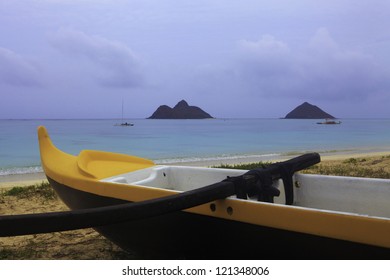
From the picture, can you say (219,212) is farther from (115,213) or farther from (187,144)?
(187,144)

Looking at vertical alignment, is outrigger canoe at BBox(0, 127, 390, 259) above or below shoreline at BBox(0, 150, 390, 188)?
above

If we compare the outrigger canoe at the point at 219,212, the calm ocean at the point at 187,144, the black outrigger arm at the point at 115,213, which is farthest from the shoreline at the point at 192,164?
the black outrigger arm at the point at 115,213

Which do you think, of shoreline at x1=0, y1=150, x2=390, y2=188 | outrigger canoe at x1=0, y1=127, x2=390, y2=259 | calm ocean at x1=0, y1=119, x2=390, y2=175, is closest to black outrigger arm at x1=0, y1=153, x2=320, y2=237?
outrigger canoe at x1=0, y1=127, x2=390, y2=259

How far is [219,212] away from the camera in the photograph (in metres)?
2.32

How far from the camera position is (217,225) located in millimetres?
2354

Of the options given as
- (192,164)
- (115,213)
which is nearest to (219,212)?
(115,213)

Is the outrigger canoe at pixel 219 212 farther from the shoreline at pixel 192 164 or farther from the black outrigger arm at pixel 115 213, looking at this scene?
the shoreline at pixel 192 164

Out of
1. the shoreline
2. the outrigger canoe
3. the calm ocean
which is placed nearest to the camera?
the outrigger canoe

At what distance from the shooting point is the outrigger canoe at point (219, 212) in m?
1.91

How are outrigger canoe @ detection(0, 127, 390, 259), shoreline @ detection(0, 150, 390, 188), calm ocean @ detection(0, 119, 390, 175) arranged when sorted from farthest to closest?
calm ocean @ detection(0, 119, 390, 175) < shoreline @ detection(0, 150, 390, 188) < outrigger canoe @ detection(0, 127, 390, 259)

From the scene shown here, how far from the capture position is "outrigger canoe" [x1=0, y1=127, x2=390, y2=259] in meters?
1.91

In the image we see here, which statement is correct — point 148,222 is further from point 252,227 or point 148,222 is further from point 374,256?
point 374,256

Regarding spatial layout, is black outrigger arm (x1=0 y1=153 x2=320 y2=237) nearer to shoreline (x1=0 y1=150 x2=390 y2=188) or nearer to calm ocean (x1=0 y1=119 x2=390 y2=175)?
shoreline (x1=0 y1=150 x2=390 y2=188)
